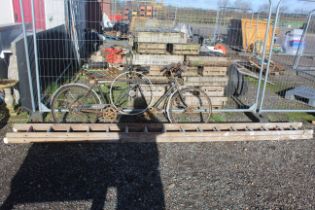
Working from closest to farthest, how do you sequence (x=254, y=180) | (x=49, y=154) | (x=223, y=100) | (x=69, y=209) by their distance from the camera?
(x=69, y=209)
(x=254, y=180)
(x=49, y=154)
(x=223, y=100)

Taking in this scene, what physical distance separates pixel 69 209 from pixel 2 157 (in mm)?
1651

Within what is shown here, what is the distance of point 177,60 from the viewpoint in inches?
227

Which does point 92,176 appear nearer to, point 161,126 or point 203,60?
point 161,126

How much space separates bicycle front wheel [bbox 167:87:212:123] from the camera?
5.36 m

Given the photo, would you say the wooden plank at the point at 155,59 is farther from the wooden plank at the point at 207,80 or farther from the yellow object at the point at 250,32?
the yellow object at the point at 250,32

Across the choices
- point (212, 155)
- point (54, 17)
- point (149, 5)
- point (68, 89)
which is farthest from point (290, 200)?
point (54, 17)

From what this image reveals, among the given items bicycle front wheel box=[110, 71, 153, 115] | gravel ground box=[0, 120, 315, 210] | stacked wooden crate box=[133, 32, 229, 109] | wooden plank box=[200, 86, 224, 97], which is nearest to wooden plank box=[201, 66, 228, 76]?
stacked wooden crate box=[133, 32, 229, 109]

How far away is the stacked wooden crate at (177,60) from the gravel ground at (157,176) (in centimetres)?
148

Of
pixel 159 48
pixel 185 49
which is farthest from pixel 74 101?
pixel 185 49

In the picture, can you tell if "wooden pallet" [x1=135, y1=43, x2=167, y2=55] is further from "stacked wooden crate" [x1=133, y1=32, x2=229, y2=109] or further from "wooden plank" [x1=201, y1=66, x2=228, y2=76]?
"wooden plank" [x1=201, y1=66, x2=228, y2=76]

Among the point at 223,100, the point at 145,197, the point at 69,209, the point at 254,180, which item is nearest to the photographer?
the point at 69,209

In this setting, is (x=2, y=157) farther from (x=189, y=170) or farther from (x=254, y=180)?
(x=254, y=180)

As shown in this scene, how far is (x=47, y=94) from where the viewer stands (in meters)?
6.45

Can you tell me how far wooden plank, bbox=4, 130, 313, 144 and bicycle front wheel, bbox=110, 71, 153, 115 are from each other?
2.53ft
